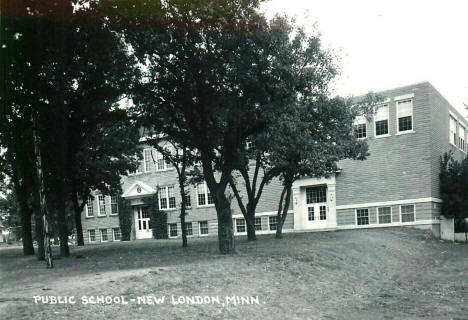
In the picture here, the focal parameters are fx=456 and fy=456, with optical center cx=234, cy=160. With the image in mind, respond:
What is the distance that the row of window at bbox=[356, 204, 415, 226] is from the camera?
29.5 m

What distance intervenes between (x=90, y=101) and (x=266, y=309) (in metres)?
12.5

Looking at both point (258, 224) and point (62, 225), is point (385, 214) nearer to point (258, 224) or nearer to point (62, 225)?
point (258, 224)

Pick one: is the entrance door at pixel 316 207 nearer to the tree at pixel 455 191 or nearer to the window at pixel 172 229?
the tree at pixel 455 191

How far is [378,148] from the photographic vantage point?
102 ft

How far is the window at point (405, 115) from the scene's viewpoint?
29875 mm

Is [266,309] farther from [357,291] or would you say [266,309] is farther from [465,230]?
[465,230]

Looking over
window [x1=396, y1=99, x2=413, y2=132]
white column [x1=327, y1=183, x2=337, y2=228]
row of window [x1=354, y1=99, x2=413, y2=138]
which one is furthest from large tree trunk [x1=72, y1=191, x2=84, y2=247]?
window [x1=396, y1=99, x2=413, y2=132]

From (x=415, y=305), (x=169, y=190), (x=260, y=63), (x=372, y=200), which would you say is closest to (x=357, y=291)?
(x=415, y=305)

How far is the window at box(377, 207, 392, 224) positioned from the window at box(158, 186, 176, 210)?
18.1 metres

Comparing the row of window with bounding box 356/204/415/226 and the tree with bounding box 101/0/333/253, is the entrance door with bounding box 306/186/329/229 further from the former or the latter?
the tree with bounding box 101/0/333/253

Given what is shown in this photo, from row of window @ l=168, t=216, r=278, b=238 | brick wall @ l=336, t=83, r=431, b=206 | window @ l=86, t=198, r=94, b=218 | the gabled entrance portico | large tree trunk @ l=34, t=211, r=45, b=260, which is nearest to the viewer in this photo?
large tree trunk @ l=34, t=211, r=45, b=260

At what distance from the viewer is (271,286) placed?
12539mm

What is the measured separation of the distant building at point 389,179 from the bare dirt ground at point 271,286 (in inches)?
423

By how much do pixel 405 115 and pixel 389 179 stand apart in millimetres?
4356
